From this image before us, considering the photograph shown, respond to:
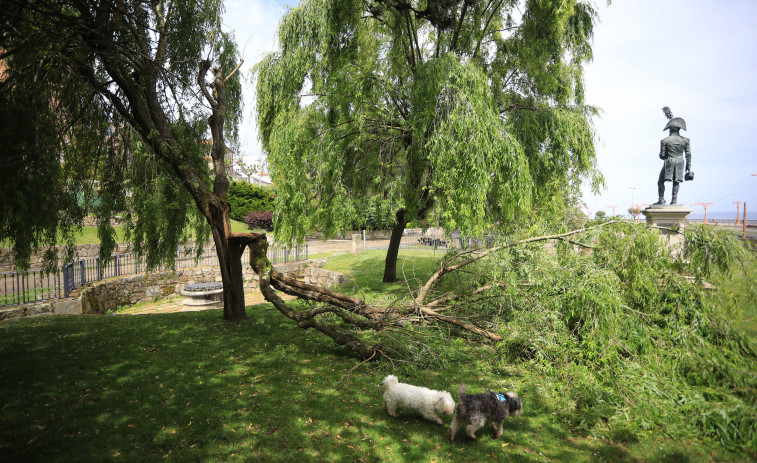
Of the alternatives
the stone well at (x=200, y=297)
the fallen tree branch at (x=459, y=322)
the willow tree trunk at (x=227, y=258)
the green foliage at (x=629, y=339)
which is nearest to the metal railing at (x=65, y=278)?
the stone well at (x=200, y=297)

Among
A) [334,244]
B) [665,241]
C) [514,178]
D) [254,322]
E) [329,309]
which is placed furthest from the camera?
[334,244]

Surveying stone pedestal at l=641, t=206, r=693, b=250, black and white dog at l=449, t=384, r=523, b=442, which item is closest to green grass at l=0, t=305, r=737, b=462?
black and white dog at l=449, t=384, r=523, b=442

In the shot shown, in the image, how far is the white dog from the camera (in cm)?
421

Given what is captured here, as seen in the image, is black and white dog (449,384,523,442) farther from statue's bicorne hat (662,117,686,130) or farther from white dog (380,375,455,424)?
statue's bicorne hat (662,117,686,130)

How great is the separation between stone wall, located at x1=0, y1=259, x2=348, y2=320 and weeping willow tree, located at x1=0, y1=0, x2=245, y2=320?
6.66ft

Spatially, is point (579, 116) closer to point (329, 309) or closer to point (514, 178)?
point (514, 178)

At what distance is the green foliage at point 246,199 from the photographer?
3353 cm

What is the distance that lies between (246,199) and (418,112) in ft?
96.0

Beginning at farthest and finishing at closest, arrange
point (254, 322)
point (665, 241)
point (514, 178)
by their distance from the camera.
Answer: point (254, 322), point (514, 178), point (665, 241)

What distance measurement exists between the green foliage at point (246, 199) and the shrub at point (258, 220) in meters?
1.43

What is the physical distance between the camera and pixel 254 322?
8383 millimetres

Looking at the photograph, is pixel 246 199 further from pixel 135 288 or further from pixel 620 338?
pixel 620 338

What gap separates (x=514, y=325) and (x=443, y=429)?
229 centimetres

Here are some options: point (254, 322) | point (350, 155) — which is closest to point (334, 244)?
point (350, 155)
